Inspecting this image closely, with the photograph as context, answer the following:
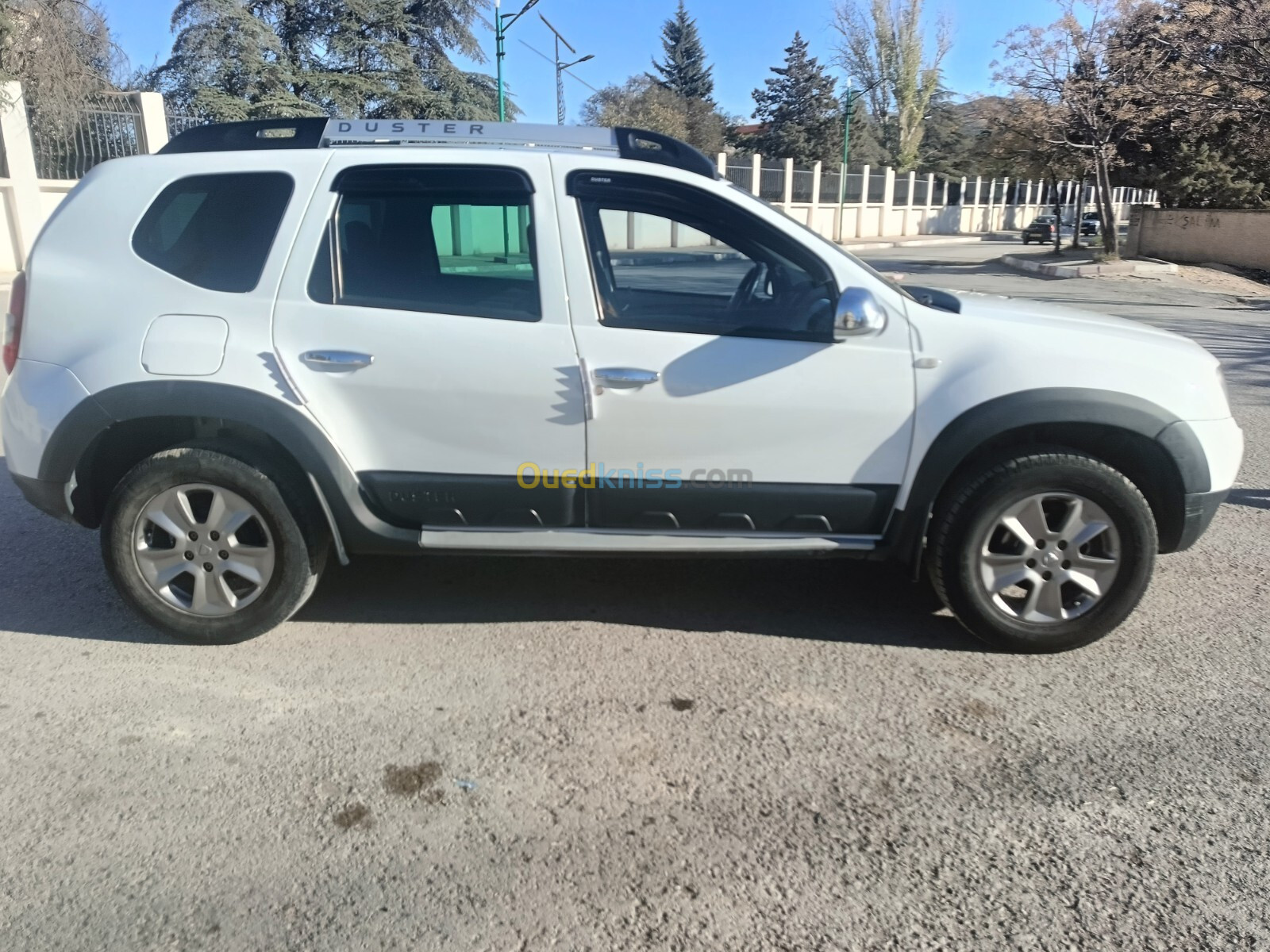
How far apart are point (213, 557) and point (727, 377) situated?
6.69ft

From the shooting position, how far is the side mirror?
128 inches

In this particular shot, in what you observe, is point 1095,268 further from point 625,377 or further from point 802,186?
point 625,377

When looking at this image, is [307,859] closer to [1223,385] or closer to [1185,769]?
[1185,769]

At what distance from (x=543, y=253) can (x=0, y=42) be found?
→ 22.6m

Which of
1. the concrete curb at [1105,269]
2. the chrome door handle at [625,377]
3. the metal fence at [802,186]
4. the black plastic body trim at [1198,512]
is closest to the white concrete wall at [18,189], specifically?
the chrome door handle at [625,377]

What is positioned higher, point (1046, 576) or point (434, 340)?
point (434, 340)

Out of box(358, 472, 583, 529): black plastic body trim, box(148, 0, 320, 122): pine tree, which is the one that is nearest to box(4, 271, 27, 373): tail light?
box(358, 472, 583, 529): black plastic body trim

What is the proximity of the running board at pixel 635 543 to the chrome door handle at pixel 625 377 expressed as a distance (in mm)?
581

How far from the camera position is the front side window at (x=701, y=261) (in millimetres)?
3453

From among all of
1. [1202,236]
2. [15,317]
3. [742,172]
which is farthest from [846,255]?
[742,172]

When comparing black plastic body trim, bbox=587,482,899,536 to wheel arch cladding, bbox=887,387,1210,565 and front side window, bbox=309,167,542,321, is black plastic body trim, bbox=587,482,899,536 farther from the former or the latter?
front side window, bbox=309,167,542,321

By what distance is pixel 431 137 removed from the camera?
3.59 metres

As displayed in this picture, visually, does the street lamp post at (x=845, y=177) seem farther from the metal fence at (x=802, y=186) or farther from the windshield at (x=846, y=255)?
the windshield at (x=846, y=255)

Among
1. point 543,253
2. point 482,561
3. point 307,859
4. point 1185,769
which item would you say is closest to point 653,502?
point 543,253
